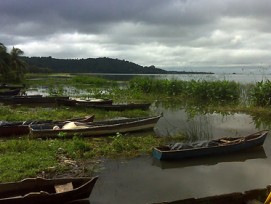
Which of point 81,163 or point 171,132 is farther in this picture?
point 171,132

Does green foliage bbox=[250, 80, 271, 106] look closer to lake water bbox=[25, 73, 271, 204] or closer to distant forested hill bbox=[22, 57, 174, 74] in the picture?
lake water bbox=[25, 73, 271, 204]

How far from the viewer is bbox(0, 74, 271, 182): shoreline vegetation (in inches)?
381

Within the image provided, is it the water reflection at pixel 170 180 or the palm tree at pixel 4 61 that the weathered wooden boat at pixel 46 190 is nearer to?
the water reflection at pixel 170 180

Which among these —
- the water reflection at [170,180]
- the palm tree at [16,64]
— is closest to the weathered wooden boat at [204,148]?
the water reflection at [170,180]

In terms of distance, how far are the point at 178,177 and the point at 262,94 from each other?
47.1 ft

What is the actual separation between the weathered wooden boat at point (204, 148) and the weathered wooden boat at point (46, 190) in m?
3.91

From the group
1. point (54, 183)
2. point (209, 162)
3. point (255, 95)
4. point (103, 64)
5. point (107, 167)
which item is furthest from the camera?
point (103, 64)

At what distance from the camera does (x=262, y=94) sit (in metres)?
22.0

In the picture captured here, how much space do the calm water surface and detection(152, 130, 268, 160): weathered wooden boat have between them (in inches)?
8.0

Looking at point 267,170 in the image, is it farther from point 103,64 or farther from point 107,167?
point 103,64

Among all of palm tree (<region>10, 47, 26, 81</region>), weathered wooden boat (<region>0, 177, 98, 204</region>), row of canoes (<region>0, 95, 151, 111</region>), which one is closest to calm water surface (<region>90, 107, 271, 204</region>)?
weathered wooden boat (<region>0, 177, 98, 204</region>)

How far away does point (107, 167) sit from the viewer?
33.2 ft

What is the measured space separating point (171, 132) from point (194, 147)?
4163 mm

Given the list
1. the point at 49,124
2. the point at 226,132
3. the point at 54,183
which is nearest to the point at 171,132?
the point at 226,132
